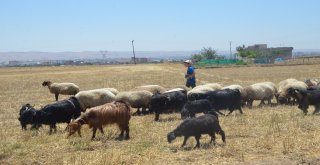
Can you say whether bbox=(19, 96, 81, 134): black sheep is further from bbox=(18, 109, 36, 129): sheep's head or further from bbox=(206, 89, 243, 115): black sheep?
bbox=(206, 89, 243, 115): black sheep

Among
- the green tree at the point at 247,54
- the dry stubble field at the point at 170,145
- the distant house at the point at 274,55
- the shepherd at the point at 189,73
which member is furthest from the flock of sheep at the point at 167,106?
the green tree at the point at 247,54

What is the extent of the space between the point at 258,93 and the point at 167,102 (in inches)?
205

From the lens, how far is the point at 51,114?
592 inches

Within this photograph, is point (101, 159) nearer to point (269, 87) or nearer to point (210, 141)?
point (210, 141)

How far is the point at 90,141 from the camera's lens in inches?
499

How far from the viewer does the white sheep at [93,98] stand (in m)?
19.3

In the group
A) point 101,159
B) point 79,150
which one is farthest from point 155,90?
point 101,159

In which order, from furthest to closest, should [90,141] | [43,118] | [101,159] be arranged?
[43,118] → [90,141] → [101,159]

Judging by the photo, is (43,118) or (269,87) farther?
(269,87)

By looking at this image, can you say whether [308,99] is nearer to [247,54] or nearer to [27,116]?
[27,116]

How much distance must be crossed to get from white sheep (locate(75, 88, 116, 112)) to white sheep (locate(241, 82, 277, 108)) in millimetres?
5733

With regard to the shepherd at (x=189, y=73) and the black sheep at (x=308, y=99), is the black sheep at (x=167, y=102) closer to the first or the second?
the shepherd at (x=189, y=73)

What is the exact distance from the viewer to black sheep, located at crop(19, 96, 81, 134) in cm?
1503

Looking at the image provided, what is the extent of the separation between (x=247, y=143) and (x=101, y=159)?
3.73 m
